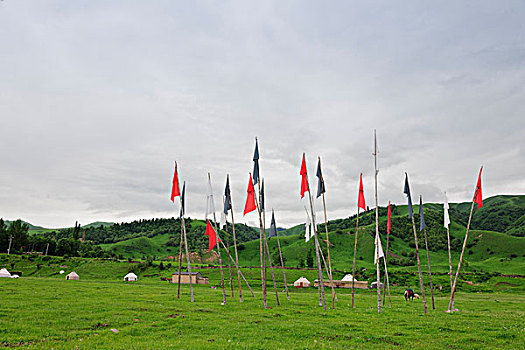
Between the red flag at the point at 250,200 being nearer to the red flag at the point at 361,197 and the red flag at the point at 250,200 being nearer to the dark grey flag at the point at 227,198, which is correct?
the dark grey flag at the point at 227,198

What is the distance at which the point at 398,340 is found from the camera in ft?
51.6

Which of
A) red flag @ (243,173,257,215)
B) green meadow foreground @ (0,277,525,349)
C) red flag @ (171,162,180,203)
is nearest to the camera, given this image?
green meadow foreground @ (0,277,525,349)

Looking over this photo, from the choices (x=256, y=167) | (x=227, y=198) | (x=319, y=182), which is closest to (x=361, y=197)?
(x=319, y=182)

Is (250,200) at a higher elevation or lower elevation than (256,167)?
lower

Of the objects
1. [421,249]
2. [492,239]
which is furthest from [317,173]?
[492,239]

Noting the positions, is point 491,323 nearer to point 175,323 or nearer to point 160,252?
point 175,323

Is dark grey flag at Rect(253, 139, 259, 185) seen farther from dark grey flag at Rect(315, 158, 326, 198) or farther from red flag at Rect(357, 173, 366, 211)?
red flag at Rect(357, 173, 366, 211)

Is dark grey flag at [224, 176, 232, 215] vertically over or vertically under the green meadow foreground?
over

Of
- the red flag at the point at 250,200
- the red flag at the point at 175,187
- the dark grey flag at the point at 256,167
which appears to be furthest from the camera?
the red flag at the point at 175,187

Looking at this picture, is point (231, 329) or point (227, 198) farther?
point (227, 198)

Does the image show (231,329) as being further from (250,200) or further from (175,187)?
(175,187)

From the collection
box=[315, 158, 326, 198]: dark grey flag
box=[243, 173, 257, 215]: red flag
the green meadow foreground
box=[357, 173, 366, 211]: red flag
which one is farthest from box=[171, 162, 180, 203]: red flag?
box=[357, 173, 366, 211]: red flag

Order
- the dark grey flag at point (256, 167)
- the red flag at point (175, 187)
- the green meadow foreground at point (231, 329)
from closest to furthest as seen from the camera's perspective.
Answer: the green meadow foreground at point (231, 329) → the dark grey flag at point (256, 167) → the red flag at point (175, 187)

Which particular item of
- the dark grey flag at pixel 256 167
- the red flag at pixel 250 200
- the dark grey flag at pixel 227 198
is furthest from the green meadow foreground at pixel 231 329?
the dark grey flag at pixel 256 167
